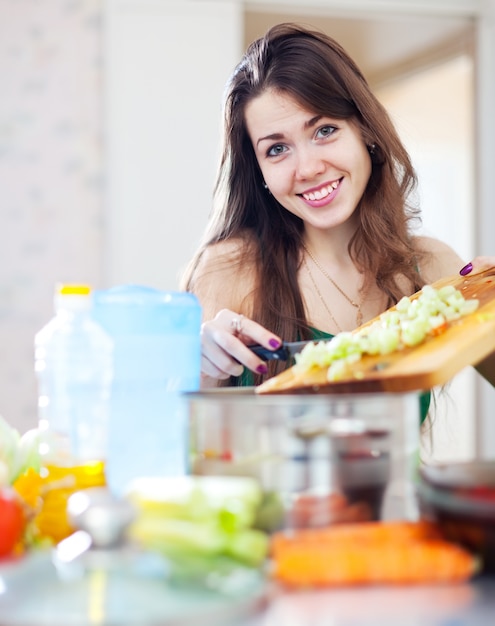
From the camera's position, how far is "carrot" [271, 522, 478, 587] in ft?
2.45

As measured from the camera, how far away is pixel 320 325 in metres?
2.02

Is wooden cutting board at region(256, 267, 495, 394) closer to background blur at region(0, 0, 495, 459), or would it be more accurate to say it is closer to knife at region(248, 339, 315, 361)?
knife at region(248, 339, 315, 361)

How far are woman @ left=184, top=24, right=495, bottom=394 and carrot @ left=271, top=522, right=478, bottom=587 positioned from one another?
869mm

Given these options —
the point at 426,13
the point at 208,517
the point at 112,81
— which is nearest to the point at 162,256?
the point at 112,81

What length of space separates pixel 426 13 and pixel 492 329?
3.68 m

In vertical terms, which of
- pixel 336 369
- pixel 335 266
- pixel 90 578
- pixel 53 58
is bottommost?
pixel 90 578

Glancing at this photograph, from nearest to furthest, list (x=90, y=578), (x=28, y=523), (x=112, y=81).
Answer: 1. (x=90, y=578)
2. (x=28, y=523)
3. (x=112, y=81)

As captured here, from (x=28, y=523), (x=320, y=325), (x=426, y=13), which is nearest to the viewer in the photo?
(x=28, y=523)

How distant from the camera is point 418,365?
1.01m

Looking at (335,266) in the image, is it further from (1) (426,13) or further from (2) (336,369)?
(1) (426,13)

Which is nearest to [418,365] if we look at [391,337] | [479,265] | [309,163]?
[391,337]

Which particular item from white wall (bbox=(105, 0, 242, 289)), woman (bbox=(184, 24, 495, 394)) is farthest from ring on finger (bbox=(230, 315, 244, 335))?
white wall (bbox=(105, 0, 242, 289))

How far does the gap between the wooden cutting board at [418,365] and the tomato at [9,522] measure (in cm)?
42

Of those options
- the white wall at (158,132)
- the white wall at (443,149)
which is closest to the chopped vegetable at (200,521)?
the white wall at (158,132)
